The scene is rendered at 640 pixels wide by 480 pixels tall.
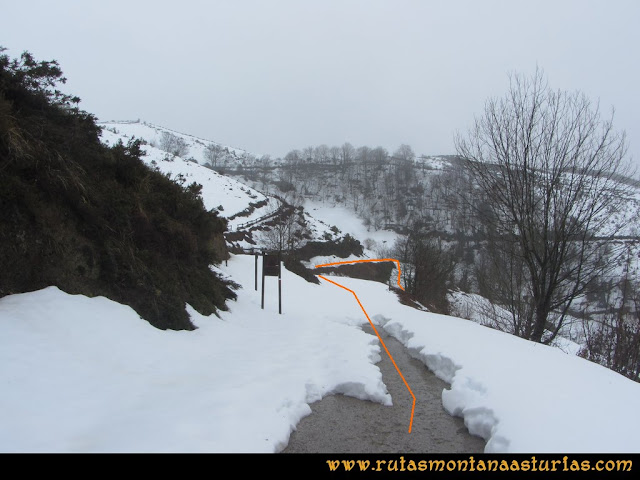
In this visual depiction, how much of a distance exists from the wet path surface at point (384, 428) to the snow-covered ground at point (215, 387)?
20 centimetres

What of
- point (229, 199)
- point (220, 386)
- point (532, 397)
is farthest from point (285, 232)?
point (532, 397)

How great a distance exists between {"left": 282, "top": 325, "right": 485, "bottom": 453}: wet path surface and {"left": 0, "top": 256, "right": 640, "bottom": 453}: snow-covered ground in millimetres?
202

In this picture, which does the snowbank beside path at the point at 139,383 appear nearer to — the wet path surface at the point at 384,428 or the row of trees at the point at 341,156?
the wet path surface at the point at 384,428

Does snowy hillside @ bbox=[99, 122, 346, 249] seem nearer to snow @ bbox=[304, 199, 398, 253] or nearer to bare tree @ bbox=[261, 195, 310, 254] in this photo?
bare tree @ bbox=[261, 195, 310, 254]

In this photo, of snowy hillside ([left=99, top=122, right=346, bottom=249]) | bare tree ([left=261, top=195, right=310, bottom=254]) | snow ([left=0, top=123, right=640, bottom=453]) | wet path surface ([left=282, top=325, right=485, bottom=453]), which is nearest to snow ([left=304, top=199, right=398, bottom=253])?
snowy hillside ([left=99, top=122, right=346, bottom=249])

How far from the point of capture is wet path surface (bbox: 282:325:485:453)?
167 inches

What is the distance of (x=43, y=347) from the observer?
4.10 meters

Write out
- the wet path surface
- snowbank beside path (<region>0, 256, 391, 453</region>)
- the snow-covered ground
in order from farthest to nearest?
1. the wet path surface
2. the snow-covered ground
3. snowbank beside path (<region>0, 256, 391, 453</region>)

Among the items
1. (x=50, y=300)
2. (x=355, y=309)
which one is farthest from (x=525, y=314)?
(x=50, y=300)

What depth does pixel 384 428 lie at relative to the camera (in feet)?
15.8

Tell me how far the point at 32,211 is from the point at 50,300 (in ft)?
4.21

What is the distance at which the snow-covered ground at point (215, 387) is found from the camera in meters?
3.39
